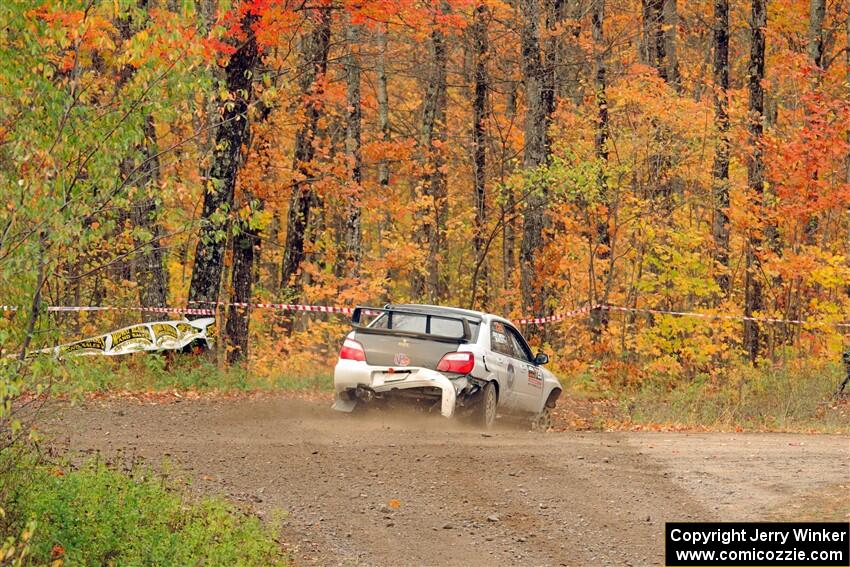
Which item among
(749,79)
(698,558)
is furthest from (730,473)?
(749,79)

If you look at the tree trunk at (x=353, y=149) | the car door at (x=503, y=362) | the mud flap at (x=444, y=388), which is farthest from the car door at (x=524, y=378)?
the tree trunk at (x=353, y=149)

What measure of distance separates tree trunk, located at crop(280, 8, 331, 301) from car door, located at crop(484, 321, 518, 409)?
10.6 metres

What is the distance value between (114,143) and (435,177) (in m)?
24.8

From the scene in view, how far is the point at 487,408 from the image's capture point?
14.9 meters

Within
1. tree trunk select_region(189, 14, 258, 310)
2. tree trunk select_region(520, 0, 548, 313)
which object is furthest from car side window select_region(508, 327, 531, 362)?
tree trunk select_region(520, 0, 548, 313)

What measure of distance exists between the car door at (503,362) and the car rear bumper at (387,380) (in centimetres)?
87

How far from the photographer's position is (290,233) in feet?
101

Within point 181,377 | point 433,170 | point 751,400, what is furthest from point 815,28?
point 181,377

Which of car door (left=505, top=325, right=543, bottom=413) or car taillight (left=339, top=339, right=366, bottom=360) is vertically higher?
car taillight (left=339, top=339, right=366, bottom=360)

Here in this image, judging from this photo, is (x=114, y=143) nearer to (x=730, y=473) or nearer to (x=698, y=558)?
(x=698, y=558)

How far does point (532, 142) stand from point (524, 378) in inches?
353

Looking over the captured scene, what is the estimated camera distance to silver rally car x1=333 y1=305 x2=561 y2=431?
14398mm

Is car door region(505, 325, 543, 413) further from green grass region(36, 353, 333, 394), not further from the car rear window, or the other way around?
green grass region(36, 353, 333, 394)

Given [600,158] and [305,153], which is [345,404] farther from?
[305,153]
